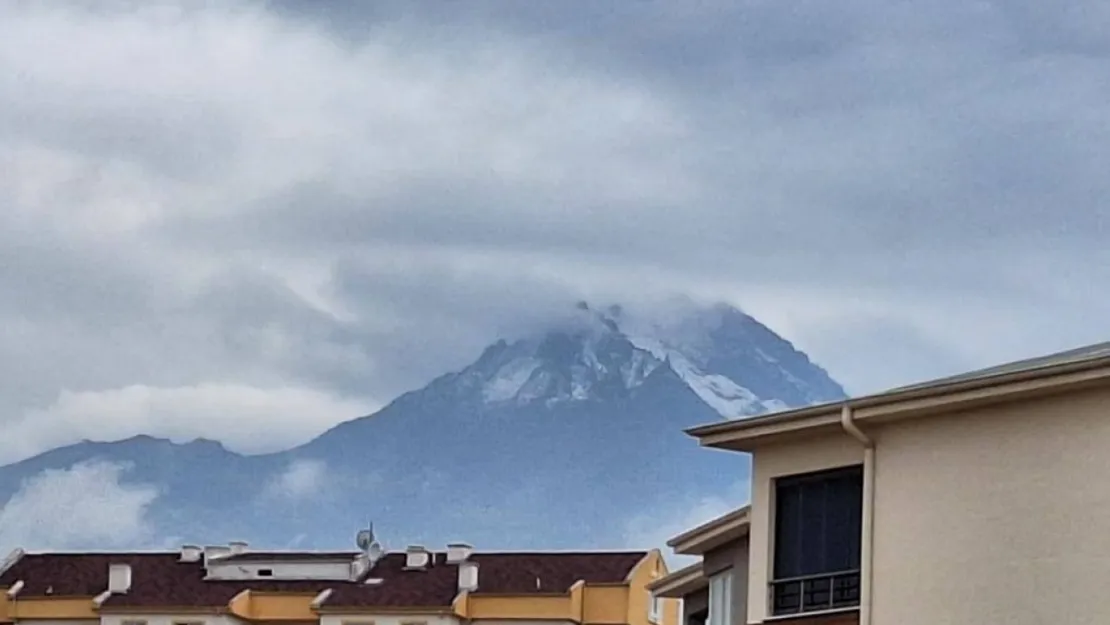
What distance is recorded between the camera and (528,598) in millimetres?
85750

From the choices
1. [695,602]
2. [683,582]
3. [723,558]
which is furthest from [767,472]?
[695,602]

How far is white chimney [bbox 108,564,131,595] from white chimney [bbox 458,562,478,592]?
1229cm

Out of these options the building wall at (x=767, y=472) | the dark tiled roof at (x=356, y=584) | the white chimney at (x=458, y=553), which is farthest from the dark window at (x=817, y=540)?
the white chimney at (x=458, y=553)

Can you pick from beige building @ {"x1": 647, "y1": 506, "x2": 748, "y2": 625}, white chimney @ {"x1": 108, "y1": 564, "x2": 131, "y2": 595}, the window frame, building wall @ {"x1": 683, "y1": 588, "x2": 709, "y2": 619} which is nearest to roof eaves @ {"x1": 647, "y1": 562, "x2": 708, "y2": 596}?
building wall @ {"x1": 683, "y1": 588, "x2": 709, "y2": 619}

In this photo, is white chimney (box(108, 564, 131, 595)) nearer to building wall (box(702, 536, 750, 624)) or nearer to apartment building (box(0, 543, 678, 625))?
apartment building (box(0, 543, 678, 625))

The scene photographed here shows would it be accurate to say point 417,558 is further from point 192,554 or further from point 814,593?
point 814,593

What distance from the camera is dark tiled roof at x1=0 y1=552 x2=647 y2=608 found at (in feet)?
285

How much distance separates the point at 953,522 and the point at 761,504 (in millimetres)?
3418

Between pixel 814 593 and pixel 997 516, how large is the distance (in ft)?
10.5

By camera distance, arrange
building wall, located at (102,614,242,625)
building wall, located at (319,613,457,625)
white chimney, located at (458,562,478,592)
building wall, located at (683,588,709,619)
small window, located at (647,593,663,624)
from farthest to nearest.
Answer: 1. white chimney, located at (458,562,478,592)
2. small window, located at (647,593,663,624)
3. building wall, located at (102,614,242,625)
4. building wall, located at (319,613,457,625)
5. building wall, located at (683,588,709,619)

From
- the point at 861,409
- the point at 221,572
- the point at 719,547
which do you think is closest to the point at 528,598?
the point at 221,572

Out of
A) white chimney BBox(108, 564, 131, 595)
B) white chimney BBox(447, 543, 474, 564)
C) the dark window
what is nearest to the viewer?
the dark window

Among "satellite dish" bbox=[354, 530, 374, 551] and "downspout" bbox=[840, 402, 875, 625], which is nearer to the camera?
"downspout" bbox=[840, 402, 875, 625]

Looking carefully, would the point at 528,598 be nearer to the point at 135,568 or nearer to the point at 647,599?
the point at 647,599
